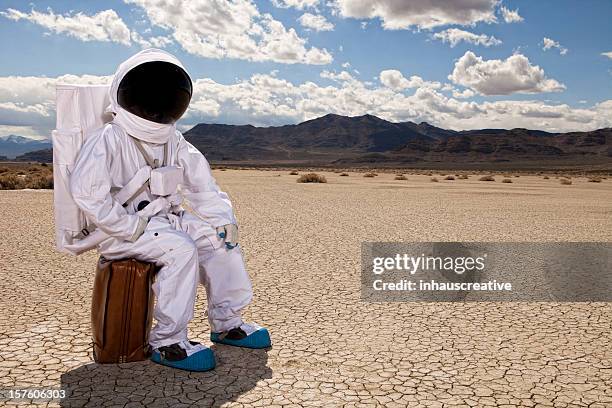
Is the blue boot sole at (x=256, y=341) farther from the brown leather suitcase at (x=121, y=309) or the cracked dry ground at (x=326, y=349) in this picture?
the brown leather suitcase at (x=121, y=309)

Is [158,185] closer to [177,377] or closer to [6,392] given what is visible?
[177,377]

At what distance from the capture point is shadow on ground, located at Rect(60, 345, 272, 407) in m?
3.43

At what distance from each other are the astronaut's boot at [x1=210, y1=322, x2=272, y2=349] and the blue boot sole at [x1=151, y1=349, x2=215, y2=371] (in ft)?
1.51

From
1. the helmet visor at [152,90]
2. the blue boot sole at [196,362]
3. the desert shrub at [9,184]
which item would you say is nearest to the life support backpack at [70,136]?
the helmet visor at [152,90]

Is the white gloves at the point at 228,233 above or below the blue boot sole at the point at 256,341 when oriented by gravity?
above

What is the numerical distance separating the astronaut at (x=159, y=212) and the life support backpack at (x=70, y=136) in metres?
0.13

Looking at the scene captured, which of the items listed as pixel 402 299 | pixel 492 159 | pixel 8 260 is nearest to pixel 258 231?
pixel 8 260

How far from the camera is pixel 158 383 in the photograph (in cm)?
370

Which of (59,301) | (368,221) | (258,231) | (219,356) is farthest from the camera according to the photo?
(368,221)

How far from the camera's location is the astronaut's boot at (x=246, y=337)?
173 inches

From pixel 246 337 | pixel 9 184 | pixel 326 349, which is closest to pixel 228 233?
pixel 246 337

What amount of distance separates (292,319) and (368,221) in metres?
7.34

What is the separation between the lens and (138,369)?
3.92 m

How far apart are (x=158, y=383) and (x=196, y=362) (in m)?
0.29
